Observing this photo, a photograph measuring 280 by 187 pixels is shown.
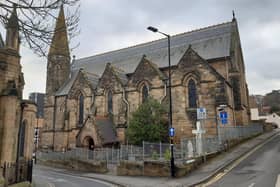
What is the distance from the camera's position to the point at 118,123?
3131 centimetres

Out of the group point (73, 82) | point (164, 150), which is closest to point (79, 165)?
point (164, 150)

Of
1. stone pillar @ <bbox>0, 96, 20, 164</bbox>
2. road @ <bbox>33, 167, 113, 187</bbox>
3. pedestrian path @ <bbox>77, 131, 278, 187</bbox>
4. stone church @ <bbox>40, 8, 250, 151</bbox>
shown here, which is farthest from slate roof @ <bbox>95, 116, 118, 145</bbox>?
Result: stone pillar @ <bbox>0, 96, 20, 164</bbox>

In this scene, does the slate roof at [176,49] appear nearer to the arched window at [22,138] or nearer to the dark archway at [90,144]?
the dark archway at [90,144]

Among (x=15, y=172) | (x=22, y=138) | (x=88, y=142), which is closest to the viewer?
(x=15, y=172)

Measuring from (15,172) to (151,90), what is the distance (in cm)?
1973

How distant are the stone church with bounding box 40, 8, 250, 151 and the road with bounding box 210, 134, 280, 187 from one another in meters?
8.27

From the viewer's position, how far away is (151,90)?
98.9ft

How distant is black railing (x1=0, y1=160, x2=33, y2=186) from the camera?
1125 cm

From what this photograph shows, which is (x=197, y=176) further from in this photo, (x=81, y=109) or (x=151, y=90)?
(x=81, y=109)

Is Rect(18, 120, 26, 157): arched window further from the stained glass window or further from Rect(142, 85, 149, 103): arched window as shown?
Rect(142, 85, 149, 103): arched window

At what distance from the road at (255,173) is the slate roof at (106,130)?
1573 cm

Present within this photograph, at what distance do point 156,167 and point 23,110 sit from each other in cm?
955

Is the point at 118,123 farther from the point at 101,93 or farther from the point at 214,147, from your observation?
the point at 214,147

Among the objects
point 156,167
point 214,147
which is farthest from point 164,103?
point 156,167
